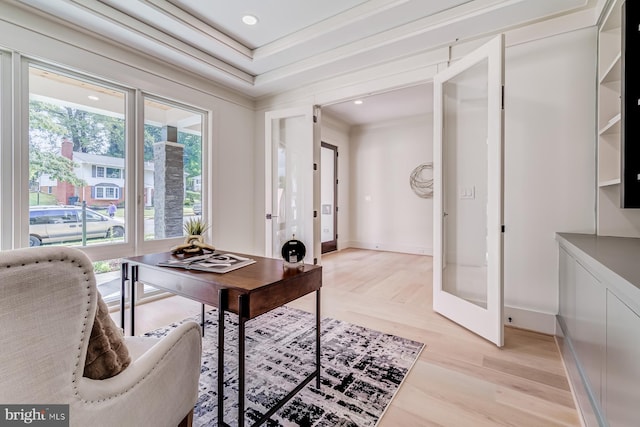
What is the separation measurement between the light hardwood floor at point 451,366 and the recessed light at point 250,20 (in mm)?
2903

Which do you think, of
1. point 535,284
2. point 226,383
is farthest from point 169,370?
point 535,284

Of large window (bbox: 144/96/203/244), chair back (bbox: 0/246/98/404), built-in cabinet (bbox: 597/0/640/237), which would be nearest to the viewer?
chair back (bbox: 0/246/98/404)

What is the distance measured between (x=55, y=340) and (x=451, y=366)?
6.81 ft

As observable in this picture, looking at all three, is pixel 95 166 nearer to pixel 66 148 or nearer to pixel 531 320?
pixel 66 148

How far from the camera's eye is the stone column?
10.6 feet

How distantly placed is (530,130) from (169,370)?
2983 mm

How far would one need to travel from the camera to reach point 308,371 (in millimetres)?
1823

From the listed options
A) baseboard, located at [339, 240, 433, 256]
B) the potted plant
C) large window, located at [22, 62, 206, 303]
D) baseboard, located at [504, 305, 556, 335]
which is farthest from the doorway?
the potted plant

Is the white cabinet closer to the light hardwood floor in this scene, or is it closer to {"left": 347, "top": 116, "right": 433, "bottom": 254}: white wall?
the light hardwood floor

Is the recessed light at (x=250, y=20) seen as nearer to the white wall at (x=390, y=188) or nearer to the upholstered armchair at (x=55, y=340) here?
the upholstered armchair at (x=55, y=340)

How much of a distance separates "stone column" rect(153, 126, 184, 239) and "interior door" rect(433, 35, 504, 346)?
9.67ft

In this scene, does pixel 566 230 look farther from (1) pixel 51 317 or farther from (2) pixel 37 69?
(2) pixel 37 69

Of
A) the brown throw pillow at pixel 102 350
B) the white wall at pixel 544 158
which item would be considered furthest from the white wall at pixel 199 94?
the white wall at pixel 544 158

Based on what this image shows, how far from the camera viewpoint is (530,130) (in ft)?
7.82
